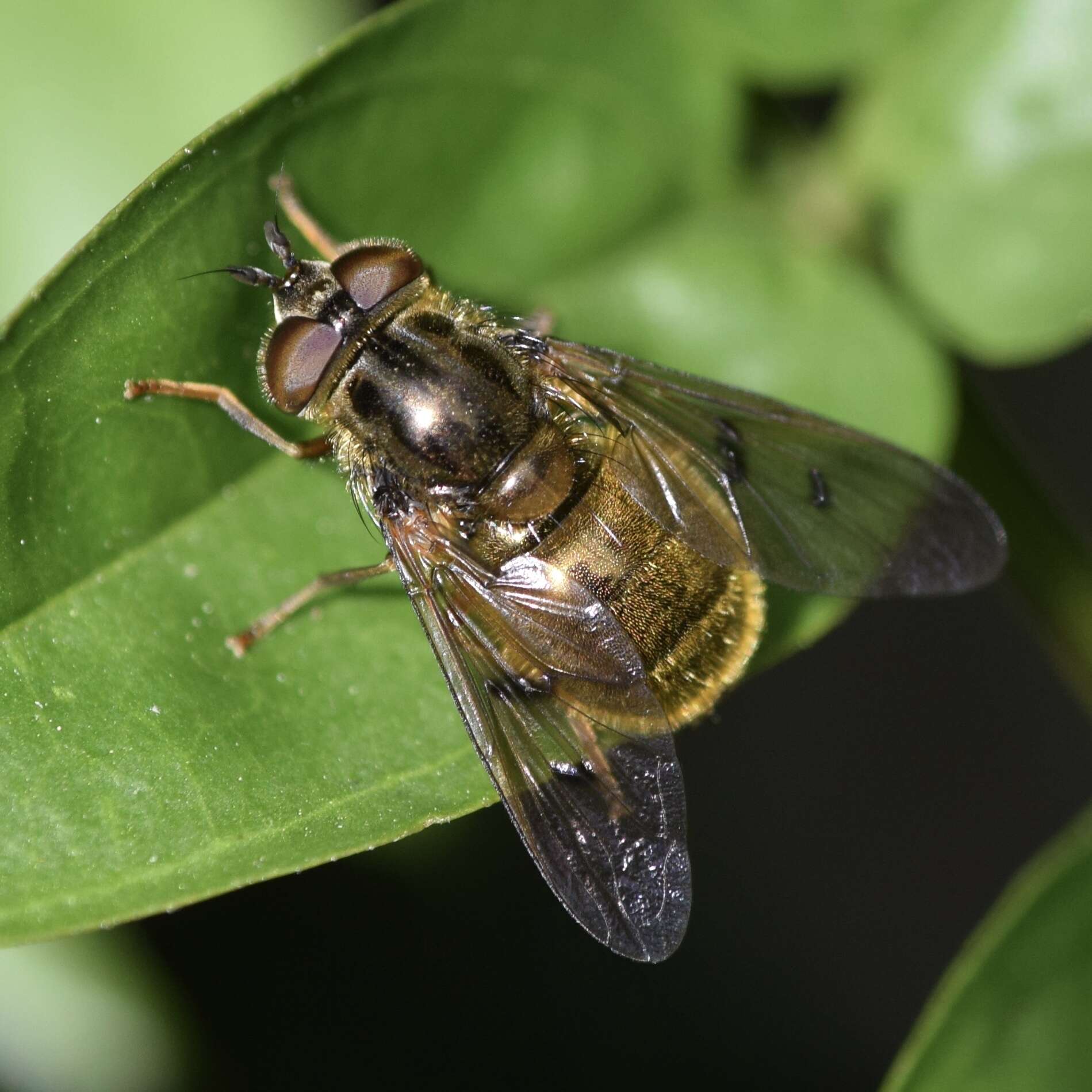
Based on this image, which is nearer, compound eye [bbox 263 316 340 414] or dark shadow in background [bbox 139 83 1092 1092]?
compound eye [bbox 263 316 340 414]

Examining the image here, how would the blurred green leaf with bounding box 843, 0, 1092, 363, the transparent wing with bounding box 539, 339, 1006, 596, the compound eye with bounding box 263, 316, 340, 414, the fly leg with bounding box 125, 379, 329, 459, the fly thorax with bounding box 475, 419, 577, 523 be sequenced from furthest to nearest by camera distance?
the blurred green leaf with bounding box 843, 0, 1092, 363
the transparent wing with bounding box 539, 339, 1006, 596
the fly thorax with bounding box 475, 419, 577, 523
the compound eye with bounding box 263, 316, 340, 414
the fly leg with bounding box 125, 379, 329, 459

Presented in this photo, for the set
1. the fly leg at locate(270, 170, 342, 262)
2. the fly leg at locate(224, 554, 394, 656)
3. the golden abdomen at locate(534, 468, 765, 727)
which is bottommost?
the golden abdomen at locate(534, 468, 765, 727)

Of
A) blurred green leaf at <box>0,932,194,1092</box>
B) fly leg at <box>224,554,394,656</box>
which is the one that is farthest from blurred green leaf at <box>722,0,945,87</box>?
blurred green leaf at <box>0,932,194,1092</box>

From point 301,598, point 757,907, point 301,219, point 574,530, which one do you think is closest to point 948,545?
point 574,530

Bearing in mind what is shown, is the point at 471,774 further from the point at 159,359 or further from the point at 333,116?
the point at 333,116

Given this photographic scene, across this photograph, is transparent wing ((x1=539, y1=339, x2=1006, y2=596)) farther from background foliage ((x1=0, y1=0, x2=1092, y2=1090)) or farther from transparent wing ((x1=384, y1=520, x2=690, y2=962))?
transparent wing ((x1=384, y1=520, x2=690, y2=962))

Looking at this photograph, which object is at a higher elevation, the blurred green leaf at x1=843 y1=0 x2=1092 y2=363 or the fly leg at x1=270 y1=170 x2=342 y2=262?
the fly leg at x1=270 y1=170 x2=342 y2=262

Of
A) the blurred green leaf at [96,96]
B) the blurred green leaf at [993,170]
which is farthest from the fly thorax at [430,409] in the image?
the blurred green leaf at [993,170]

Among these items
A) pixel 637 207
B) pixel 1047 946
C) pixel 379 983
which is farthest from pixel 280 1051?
pixel 637 207
